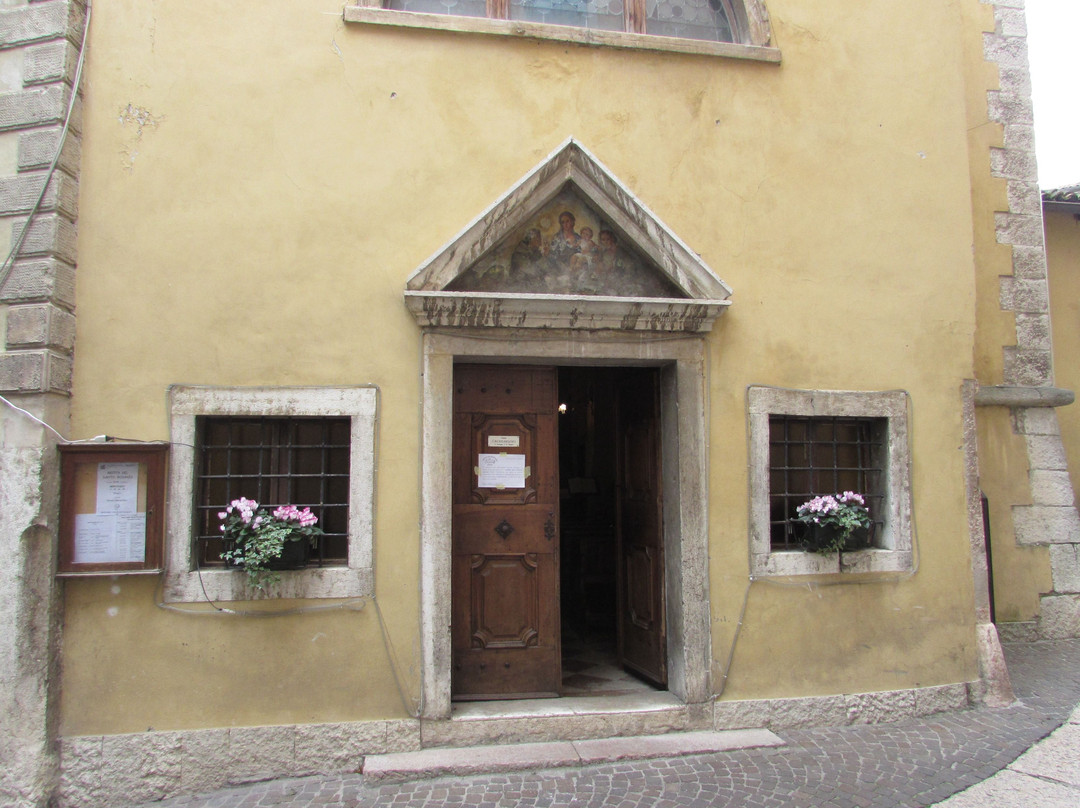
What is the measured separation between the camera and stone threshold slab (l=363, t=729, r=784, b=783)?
409 centimetres

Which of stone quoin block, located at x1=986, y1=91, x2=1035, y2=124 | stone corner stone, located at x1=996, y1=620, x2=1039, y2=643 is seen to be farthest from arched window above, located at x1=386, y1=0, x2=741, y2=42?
stone corner stone, located at x1=996, y1=620, x2=1039, y2=643

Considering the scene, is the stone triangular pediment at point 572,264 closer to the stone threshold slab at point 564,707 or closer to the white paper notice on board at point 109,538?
the white paper notice on board at point 109,538

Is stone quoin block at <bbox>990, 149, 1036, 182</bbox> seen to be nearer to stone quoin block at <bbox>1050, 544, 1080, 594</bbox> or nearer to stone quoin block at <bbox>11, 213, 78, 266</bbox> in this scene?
stone quoin block at <bbox>1050, 544, 1080, 594</bbox>

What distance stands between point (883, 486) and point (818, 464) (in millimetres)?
475

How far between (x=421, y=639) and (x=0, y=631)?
2209 mm

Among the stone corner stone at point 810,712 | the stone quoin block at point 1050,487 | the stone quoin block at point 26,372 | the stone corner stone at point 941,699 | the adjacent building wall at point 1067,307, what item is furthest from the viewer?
the adjacent building wall at point 1067,307

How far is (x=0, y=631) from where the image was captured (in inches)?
154

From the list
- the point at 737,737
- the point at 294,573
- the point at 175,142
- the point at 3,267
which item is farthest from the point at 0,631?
the point at 737,737

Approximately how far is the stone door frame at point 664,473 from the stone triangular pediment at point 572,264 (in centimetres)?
12

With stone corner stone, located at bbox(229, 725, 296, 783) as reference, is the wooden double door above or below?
above

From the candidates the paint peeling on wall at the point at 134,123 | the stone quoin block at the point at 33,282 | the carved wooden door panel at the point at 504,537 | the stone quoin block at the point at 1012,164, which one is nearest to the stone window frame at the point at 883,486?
the carved wooden door panel at the point at 504,537

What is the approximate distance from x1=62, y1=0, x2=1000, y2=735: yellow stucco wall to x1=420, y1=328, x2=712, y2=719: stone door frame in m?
0.11

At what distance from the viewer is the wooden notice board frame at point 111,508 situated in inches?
160

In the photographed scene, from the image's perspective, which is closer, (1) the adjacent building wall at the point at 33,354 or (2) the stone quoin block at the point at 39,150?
(1) the adjacent building wall at the point at 33,354
